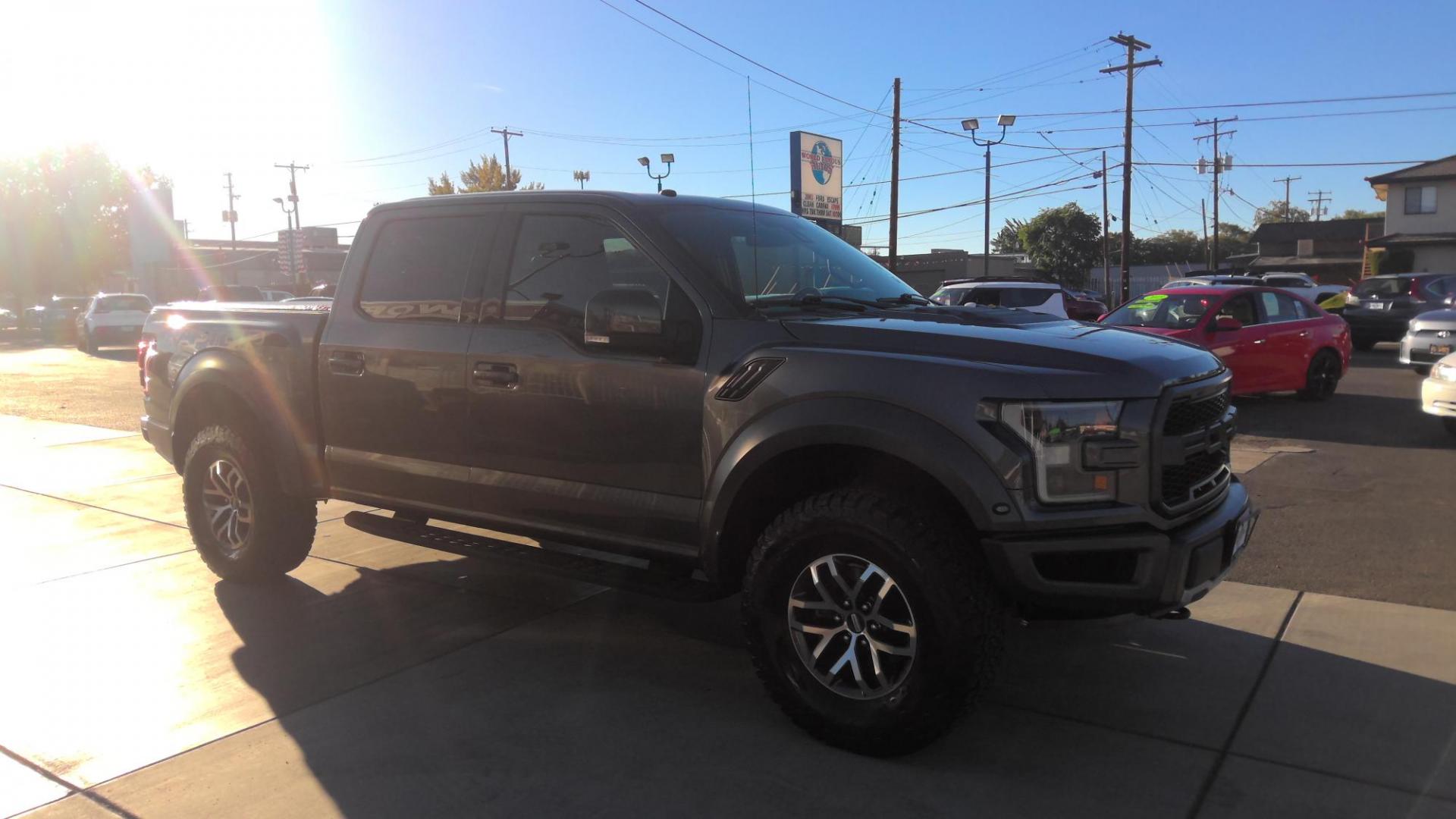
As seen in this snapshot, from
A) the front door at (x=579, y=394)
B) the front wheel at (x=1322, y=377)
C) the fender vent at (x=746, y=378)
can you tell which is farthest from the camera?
the front wheel at (x=1322, y=377)

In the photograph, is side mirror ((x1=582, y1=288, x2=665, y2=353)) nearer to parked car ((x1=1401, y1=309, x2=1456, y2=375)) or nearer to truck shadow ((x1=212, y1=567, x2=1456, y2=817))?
truck shadow ((x1=212, y1=567, x2=1456, y2=817))

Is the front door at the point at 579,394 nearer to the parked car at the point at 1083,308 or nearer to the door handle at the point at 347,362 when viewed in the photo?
the door handle at the point at 347,362

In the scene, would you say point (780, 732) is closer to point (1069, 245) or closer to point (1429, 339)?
point (1429, 339)

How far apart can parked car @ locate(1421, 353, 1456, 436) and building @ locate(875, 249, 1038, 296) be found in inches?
1534

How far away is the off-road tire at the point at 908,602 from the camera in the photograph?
3270mm

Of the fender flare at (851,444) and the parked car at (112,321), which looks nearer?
the fender flare at (851,444)

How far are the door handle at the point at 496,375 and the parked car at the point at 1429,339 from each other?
14053 millimetres

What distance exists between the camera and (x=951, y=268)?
56188 mm

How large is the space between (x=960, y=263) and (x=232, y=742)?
55.1 meters

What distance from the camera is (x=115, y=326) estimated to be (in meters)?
28.0

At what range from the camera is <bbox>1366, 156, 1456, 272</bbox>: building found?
45281mm

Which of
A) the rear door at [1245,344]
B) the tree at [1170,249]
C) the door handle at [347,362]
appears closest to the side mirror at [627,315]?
the door handle at [347,362]

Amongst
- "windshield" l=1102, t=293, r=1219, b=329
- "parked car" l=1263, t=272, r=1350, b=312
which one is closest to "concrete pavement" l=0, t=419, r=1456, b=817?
"windshield" l=1102, t=293, r=1219, b=329

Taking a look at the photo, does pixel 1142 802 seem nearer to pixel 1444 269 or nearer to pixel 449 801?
pixel 449 801
